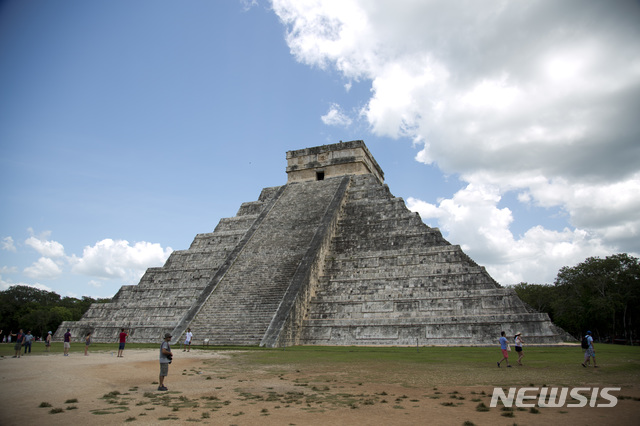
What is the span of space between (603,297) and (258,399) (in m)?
31.6

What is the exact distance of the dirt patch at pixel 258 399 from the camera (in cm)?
487

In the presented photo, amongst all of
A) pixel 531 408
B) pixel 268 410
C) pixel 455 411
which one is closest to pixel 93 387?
pixel 268 410

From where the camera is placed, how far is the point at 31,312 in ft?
133

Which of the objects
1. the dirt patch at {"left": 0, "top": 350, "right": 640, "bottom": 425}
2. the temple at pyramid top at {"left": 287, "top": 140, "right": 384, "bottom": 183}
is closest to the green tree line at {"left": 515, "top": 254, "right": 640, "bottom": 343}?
the temple at pyramid top at {"left": 287, "top": 140, "right": 384, "bottom": 183}

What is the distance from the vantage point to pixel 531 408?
5.26 m

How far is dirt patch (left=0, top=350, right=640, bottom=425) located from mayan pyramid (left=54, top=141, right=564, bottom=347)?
19.0 ft

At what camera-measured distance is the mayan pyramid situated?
45.6ft

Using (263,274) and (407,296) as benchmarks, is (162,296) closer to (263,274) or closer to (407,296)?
(263,274)

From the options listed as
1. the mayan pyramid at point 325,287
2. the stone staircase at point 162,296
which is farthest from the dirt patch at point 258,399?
the stone staircase at point 162,296

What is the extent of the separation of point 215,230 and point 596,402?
63.6 feet

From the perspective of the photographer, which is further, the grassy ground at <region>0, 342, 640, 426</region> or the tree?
the tree

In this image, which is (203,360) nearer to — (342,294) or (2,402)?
(2,402)

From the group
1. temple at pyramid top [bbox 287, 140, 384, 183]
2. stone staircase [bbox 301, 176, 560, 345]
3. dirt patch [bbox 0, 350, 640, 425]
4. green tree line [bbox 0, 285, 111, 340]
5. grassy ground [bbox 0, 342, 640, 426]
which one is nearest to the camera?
dirt patch [bbox 0, 350, 640, 425]

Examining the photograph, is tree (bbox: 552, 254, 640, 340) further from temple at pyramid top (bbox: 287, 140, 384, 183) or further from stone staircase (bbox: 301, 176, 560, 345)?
stone staircase (bbox: 301, 176, 560, 345)
